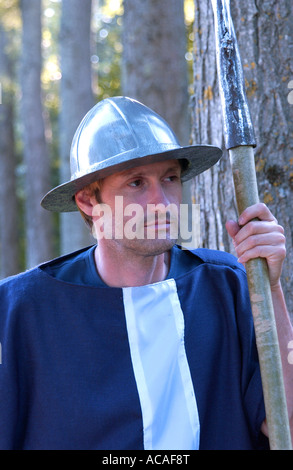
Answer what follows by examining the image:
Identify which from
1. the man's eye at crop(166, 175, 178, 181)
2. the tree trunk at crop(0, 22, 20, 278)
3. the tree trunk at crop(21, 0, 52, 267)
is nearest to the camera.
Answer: the man's eye at crop(166, 175, 178, 181)

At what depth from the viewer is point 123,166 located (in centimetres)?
273

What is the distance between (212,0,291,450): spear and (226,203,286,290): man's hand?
0.03 meters

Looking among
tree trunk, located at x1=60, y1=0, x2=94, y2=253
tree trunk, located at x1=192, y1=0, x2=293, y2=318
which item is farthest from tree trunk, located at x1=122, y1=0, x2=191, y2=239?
tree trunk, located at x1=60, y1=0, x2=94, y2=253

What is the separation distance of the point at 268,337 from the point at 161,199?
71 centimetres

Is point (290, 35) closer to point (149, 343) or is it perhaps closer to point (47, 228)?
point (149, 343)

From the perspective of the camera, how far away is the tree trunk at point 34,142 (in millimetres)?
14781

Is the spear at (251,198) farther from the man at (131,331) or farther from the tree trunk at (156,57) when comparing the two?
the tree trunk at (156,57)

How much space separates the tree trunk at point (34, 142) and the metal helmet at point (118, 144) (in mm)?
11773

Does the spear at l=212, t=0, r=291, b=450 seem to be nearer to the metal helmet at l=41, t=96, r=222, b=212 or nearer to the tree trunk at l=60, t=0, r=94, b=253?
the metal helmet at l=41, t=96, r=222, b=212

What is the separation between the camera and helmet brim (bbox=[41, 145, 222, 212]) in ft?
8.90

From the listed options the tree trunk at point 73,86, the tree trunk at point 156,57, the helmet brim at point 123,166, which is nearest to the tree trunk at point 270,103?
the helmet brim at point 123,166

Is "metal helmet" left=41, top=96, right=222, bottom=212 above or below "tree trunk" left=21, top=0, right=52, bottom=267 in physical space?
below

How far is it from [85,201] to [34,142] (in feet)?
41.9

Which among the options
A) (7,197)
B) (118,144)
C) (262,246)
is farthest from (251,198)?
(7,197)
